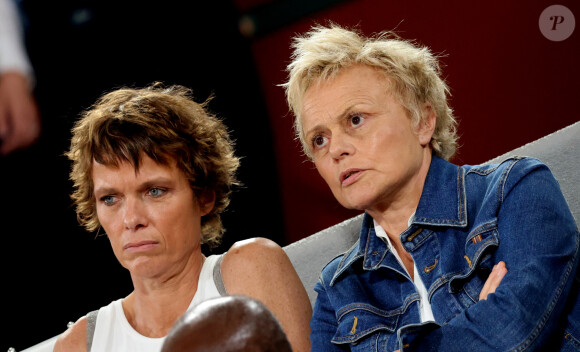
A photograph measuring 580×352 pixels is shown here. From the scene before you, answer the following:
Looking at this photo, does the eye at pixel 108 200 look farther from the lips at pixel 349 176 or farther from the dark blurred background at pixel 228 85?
the dark blurred background at pixel 228 85

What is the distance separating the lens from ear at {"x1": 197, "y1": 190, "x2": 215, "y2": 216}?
1938mm

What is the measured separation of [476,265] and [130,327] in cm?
97

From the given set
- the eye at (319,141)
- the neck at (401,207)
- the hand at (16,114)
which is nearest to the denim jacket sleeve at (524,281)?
the neck at (401,207)

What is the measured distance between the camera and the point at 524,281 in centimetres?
134

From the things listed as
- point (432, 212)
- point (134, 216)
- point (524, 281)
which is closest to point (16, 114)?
point (134, 216)

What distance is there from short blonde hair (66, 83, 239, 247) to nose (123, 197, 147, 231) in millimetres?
100

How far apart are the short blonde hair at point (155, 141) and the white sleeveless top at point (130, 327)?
0.22m

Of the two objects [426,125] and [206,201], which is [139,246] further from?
[426,125]

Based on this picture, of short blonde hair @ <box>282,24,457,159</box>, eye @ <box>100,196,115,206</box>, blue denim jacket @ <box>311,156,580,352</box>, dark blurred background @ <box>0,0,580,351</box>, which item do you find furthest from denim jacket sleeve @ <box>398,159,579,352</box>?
dark blurred background @ <box>0,0,580,351</box>

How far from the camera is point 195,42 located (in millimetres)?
2758

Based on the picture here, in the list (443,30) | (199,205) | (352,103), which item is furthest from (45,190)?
(443,30)

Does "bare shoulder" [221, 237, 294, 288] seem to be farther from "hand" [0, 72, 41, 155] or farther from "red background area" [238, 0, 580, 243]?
"hand" [0, 72, 41, 155]

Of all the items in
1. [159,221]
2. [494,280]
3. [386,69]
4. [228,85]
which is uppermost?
[228,85]

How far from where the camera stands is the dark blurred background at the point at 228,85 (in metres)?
2.55
